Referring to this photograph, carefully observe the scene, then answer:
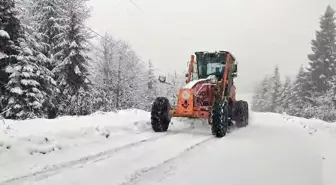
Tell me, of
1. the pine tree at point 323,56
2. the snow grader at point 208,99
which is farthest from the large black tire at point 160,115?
the pine tree at point 323,56

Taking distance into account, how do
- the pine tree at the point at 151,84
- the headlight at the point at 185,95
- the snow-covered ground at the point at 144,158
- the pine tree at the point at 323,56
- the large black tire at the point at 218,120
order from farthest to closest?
the pine tree at the point at 151,84
the pine tree at the point at 323,56
the headlight at the point at 185,95
the large black tire at the point at 218,120
the snow-covered ground at the point at 144,158

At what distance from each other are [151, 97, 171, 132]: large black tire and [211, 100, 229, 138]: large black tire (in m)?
1.62

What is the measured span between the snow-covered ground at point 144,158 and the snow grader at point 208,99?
3.86ft

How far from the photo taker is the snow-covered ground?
17.9 feet

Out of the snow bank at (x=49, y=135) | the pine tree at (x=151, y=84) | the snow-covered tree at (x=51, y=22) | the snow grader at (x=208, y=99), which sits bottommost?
the snow bank at (x=49, y=135)

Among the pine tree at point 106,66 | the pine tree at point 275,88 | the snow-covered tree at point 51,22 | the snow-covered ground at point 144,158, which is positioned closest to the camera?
the snow-covered ground at point 144,158

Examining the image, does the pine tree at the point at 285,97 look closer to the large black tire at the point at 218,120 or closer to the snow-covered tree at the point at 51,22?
the snow-covered tree at the point at 51,22

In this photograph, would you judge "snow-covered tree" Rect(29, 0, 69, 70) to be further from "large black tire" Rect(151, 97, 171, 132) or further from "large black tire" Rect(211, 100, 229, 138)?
"large black tire" Rect(211, 100, 229, 138)

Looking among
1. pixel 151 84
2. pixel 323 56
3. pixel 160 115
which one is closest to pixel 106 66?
pixel 151 84

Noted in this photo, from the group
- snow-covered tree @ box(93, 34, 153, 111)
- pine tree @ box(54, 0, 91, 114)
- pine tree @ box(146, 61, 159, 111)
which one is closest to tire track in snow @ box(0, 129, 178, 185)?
pine tree @ box(54, 0, 91, 114)

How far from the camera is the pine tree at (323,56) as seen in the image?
3650cm

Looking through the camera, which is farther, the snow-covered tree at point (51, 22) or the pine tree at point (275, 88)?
the pine tree at point (275, 88)

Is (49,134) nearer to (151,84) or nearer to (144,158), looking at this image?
(144,158)

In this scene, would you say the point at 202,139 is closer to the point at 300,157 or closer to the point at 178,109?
the point at 178,109
